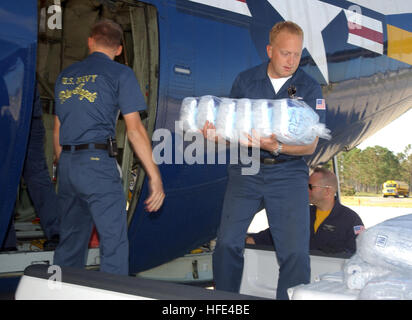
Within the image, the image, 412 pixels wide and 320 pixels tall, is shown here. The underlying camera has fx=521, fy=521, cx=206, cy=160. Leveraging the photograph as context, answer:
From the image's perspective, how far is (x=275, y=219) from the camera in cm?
289

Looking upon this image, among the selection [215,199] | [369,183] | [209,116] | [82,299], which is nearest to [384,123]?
[215,199]

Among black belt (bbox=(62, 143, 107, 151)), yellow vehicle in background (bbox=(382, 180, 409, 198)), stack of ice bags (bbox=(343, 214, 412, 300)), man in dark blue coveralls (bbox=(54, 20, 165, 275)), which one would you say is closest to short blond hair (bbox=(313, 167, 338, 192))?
man in dark blue coveralls (bbox=(54, 20, 165, 275))

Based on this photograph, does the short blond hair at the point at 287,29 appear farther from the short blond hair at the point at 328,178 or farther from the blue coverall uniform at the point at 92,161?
the short blond hair at the point at 328,178

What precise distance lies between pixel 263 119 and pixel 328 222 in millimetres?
1585

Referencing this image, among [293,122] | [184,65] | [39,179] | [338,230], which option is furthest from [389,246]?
[39,179]

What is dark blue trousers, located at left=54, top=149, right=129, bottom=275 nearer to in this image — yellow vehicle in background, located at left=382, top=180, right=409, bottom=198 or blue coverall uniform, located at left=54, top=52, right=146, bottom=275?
blue coverall uniform, located at left=54, top=52, right=146, bottom=275

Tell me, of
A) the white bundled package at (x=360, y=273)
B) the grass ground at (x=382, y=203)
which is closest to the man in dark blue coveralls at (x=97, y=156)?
the white bundled package at (x=360, y=273)

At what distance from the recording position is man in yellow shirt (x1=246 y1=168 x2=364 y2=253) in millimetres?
3795

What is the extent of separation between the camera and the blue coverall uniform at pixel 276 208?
283 cm

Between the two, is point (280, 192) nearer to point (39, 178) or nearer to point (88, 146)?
point (88, 146)

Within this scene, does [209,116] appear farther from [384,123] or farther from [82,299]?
[384,123]
